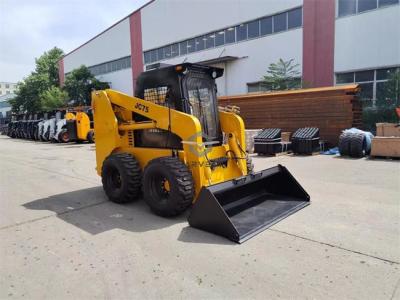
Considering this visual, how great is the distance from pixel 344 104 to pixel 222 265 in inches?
416

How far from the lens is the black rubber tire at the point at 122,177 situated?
5.36 meters

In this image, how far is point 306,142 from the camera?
1120cm

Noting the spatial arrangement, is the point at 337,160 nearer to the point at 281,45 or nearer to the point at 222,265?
the point at 222,265

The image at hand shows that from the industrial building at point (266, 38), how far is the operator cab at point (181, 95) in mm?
13571

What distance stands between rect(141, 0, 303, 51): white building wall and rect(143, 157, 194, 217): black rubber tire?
16841mm

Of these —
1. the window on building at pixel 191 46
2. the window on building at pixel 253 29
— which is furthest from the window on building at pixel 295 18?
the window on building at pixel 191 46

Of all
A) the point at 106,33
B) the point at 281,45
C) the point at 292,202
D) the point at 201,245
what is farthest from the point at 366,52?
the point at 106,33

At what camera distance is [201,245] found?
12.4ft

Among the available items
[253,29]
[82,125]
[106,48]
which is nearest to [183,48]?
[253,29]

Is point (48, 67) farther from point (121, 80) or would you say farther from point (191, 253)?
point (191, 253)

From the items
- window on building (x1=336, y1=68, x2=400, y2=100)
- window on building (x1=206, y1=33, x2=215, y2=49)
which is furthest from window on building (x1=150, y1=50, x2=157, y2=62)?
window on building (x1=336, y1=68, x2=400, y2=100)

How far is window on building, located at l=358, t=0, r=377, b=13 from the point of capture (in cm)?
1572

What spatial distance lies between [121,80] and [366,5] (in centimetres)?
2309

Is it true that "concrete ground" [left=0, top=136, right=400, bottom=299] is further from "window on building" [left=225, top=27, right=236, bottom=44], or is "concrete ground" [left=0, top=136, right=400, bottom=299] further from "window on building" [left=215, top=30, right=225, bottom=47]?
"window on building" [left=215, top=30, right=225, bottom=47]
